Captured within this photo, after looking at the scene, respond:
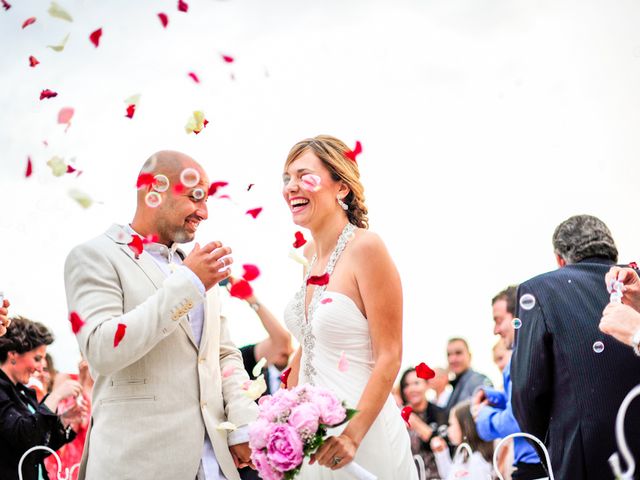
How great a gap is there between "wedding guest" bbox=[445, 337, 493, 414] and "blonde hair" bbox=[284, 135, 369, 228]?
4.22 metres

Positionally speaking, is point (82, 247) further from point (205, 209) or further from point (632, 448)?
point (632, 448)

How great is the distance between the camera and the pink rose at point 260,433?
3.12 metres

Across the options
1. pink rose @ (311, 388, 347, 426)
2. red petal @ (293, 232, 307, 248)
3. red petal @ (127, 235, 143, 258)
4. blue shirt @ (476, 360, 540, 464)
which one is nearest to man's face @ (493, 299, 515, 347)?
blue shirt @ (476, 360, 540, 464)

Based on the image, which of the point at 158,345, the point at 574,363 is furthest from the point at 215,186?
the point at 574,363

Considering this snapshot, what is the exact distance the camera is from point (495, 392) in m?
6.24

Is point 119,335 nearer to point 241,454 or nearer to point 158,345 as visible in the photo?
point 158,345

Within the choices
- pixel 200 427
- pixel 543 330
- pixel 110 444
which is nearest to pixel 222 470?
pixel 200 427

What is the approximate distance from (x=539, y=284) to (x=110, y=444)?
2.50 metres

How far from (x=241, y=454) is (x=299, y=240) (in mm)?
1181

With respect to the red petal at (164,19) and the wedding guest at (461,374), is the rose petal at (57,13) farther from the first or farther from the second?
the wedding guest at (461,374)

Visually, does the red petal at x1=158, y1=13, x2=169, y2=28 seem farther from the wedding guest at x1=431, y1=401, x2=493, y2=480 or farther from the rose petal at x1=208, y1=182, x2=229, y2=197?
the wedding guest at x1=431, y1=401, x2=493, y2=480

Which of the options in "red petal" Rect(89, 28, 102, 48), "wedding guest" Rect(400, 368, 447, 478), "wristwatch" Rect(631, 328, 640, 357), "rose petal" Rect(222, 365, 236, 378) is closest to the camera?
"wristwatch" Rect(631, 328, 640, 357)

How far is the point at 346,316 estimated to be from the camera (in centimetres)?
363

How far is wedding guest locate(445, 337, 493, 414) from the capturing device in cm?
793
